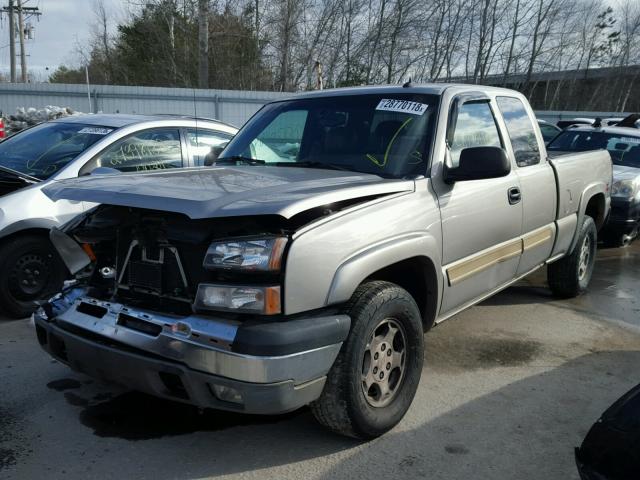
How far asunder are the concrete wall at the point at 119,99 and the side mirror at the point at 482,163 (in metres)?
16.0

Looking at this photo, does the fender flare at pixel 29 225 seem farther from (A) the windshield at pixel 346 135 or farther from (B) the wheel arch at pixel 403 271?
(B) the wheel arch at pixel 403 271

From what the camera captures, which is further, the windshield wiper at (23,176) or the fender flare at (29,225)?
the windshield wiper at (23,176)

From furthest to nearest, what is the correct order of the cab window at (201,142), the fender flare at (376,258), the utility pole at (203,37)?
the utility pole at (203,37)
the cab window at (201,142)
the fender flare at (376,258)

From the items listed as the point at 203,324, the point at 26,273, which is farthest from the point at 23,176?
the point at 203,324

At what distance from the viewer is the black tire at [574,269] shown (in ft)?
19.6

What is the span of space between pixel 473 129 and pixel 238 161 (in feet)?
5.64

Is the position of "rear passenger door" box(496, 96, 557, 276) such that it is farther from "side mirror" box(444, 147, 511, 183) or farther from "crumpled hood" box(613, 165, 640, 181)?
"crumpled hood" box(613, 165, 640, 181)

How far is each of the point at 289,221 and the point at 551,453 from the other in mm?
1912

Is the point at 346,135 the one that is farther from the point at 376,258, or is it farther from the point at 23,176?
the point at 23,176

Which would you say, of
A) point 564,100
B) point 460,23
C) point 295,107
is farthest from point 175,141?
point 564,100

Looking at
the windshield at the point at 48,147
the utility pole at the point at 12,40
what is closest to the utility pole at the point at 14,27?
the utility pole at the point at 12,40

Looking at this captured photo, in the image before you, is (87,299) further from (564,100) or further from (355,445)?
(564,100)

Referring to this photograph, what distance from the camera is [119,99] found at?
1903 cm

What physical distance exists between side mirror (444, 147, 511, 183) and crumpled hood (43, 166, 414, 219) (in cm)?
38
